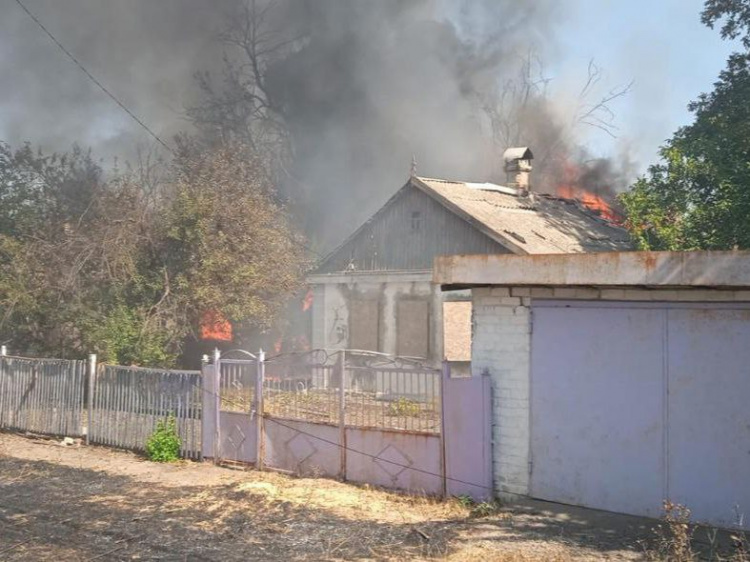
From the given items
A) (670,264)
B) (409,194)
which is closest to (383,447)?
(670,264)

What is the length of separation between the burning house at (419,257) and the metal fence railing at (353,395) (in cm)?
621

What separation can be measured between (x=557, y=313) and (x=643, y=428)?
1.35 meters

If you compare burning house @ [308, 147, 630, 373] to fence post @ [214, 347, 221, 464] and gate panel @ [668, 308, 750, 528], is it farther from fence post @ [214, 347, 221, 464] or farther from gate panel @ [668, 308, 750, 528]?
gate panel @ [668, 308, 750, 528]

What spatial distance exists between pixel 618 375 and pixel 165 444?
6.41m

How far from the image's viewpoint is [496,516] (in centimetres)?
718

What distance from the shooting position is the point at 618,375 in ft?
22.8

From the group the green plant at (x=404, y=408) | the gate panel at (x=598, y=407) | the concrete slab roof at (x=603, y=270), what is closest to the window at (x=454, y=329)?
the green plant at (x=404, y=408)

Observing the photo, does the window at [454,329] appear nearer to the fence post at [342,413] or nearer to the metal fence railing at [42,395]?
the fence post at [342,413]

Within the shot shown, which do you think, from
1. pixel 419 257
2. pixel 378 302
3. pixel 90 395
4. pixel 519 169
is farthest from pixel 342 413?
pixel 519 169

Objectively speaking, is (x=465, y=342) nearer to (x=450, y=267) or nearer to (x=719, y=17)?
(x=450, y=267)

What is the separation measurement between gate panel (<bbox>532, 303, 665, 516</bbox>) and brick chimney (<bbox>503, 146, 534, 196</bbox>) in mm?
12976

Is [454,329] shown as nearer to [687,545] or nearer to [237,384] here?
[237,384]

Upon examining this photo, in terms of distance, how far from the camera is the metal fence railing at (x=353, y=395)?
8133 mm

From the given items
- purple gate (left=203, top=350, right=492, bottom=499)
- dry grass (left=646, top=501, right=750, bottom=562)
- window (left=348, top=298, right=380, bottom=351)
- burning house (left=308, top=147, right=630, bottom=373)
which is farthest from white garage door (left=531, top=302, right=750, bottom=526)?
window (left=348, top=298, right=380, bottom=351)
